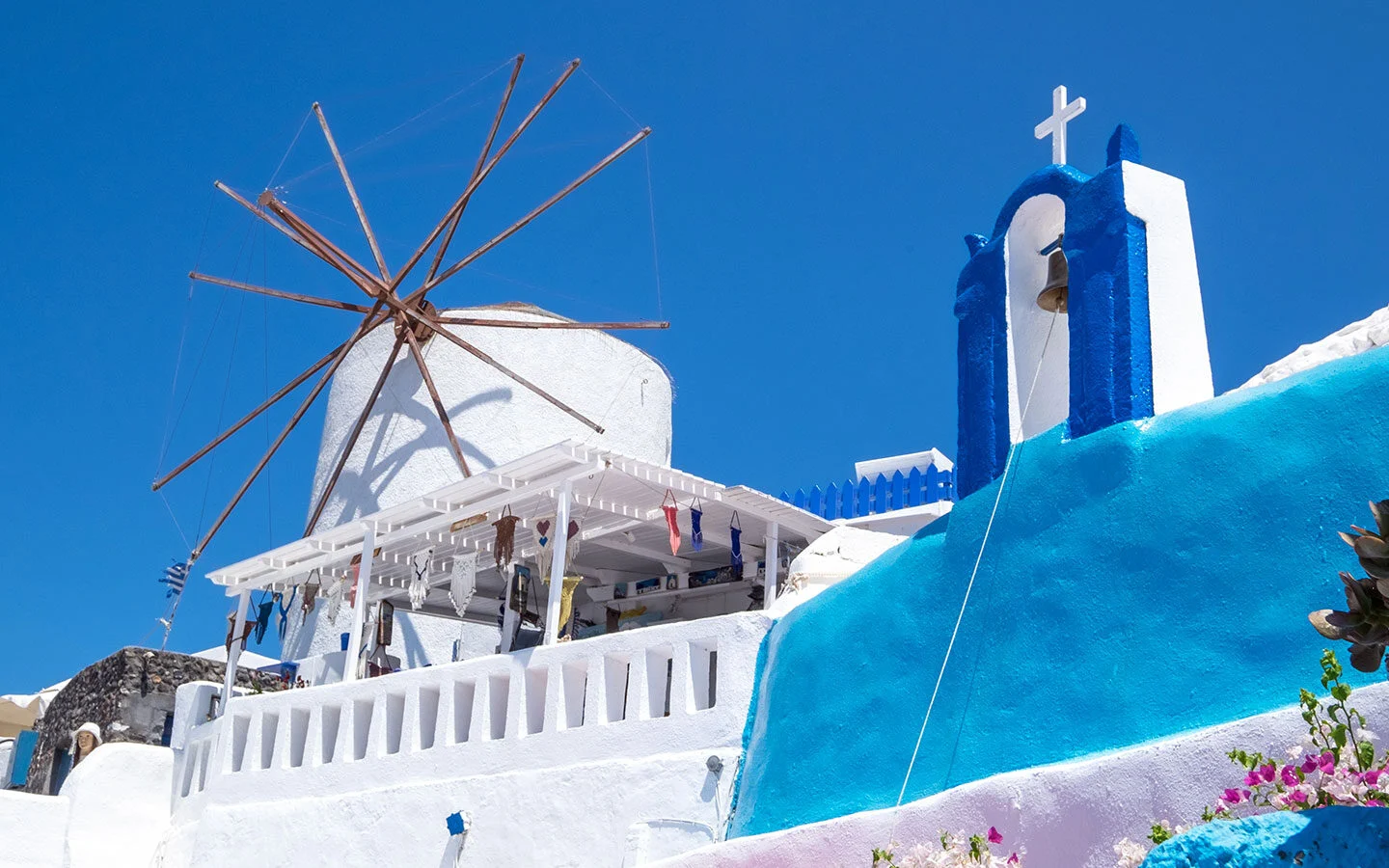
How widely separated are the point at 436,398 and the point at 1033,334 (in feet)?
35.6

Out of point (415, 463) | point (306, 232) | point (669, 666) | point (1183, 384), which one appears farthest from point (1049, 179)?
point (306, 232)

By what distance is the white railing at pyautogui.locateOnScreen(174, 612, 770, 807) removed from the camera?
34.1 ft

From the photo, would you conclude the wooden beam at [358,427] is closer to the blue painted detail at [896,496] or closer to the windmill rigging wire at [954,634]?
the blue painted detail at [896,496]

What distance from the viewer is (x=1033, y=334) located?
9.00 metres

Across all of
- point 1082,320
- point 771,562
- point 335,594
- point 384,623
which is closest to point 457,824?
point 771,562

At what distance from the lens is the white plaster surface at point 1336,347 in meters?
7.53

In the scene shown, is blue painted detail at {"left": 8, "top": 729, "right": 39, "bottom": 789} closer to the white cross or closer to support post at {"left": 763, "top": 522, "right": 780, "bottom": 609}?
support post at {"left": 763, "top": 522, "right": 780, "bottom": 609}

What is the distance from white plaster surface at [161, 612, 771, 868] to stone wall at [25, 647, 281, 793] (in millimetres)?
2161

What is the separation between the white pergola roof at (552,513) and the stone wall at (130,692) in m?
1.35

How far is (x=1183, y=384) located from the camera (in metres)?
8.13

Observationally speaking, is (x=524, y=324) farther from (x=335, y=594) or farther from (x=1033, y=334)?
(x=1033, y=334)

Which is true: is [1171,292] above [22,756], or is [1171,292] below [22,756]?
above

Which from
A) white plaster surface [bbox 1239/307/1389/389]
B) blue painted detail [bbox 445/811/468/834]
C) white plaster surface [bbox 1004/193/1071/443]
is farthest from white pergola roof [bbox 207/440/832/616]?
white plaster surface [bbox 1239/307/1389/389]

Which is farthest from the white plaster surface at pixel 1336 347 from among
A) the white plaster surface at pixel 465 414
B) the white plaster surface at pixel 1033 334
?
the white plaster surface at pixel 465 414
